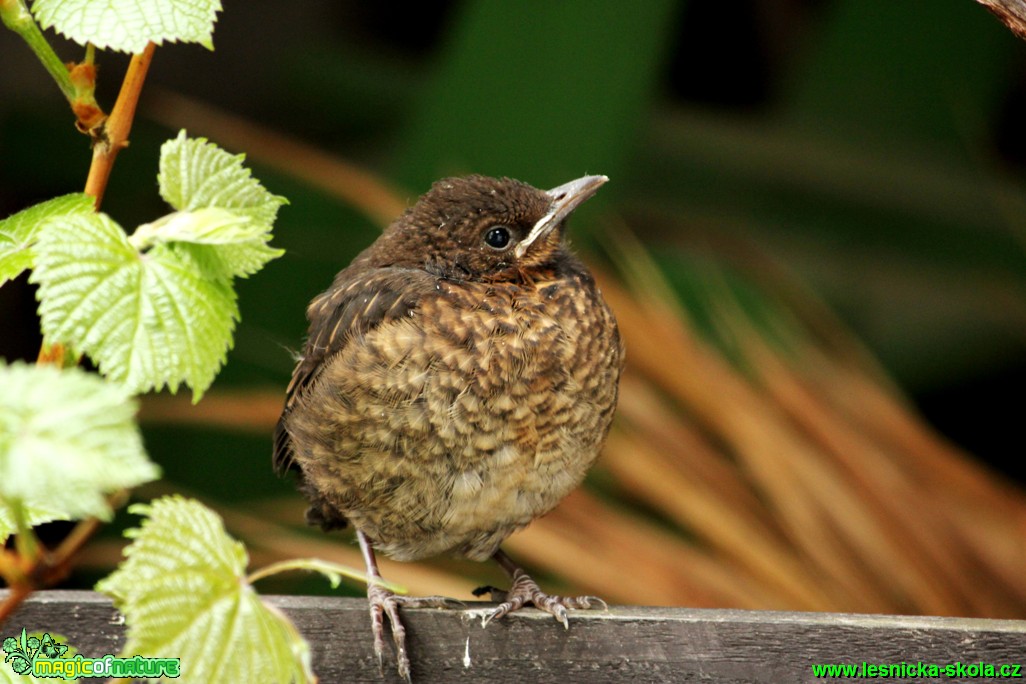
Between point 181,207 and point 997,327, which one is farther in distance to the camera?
point 997,327

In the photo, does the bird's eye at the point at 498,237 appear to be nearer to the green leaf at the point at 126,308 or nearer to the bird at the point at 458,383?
the bird at the point at 458,383

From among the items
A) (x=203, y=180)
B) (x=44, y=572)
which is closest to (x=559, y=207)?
(x=203, y=180)

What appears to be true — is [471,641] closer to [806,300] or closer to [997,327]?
[806,300]

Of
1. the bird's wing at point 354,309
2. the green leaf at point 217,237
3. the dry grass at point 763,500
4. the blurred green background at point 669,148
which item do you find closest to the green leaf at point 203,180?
the green leaf at point 217,237

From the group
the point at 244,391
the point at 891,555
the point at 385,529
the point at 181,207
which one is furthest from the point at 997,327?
the point at 181,207

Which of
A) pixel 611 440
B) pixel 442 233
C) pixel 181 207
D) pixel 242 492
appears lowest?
pixel 242 492

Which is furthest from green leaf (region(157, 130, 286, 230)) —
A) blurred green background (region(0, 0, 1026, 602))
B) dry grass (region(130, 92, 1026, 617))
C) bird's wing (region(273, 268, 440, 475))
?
blurred green background (region(0, 0, 1026, 602))

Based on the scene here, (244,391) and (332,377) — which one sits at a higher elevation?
(332,377)
